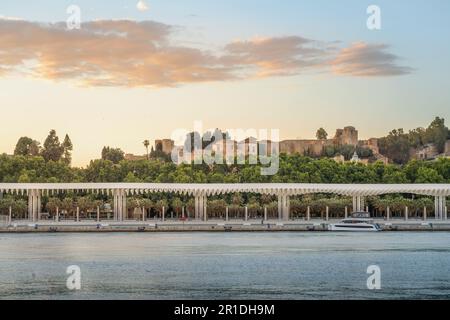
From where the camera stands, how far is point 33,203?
106 m

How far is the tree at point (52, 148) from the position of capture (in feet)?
632

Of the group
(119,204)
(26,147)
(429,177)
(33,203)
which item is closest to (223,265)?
(119,204)

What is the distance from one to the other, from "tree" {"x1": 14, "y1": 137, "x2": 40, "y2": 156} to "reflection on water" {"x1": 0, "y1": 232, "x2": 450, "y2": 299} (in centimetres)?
9023

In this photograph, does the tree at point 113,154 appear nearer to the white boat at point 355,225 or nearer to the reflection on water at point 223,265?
the white boat at point 355,225

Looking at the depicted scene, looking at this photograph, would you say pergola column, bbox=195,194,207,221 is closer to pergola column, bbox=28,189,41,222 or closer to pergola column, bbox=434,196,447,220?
pergola column, bbox=28,189,41,222

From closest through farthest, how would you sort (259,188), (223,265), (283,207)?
(223,265) → (259,188) → (283,207)

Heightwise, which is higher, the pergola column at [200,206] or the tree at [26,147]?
the tree at [26,147]

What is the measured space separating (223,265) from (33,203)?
134 ft

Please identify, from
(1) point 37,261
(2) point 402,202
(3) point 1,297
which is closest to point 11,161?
(2) point 402,202

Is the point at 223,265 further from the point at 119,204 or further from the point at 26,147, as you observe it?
the point at 26,147

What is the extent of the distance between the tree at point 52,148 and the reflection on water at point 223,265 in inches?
3736

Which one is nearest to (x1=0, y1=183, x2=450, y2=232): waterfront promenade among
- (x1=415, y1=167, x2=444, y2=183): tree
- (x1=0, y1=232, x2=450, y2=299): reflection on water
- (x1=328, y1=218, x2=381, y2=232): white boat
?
(x1=328, y1=218, x2=381, y2=232): white boat

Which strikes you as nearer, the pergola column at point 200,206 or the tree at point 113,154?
the pergola column at point 200,206

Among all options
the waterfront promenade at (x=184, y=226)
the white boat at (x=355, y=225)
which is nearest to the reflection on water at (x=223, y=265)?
the waterfront promenade at (x=184, y=226)
